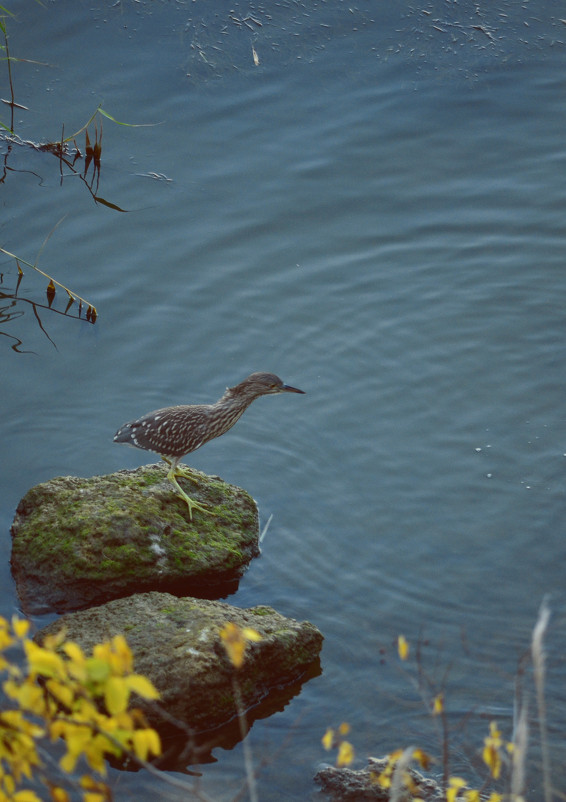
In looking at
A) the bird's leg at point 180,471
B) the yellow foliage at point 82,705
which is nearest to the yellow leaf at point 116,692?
the yellow foliage at point 82,705

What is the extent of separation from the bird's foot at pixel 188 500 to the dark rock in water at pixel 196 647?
0.77 meters

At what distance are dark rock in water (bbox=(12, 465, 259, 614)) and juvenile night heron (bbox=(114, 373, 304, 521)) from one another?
0.19 m

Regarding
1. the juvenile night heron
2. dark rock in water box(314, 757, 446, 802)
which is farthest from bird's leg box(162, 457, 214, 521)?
dark rock in water box(314, 757, 446, 802)

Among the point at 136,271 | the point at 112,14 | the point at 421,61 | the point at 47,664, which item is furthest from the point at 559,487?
the point at 112,14

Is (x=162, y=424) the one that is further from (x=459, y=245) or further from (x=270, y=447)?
(x=459, y=245)

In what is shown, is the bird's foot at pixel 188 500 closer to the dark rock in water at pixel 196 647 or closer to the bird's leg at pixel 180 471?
the bird's leg at pixel 180 471

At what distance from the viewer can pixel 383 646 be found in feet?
19.8

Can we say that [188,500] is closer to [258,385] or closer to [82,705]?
[258,385]

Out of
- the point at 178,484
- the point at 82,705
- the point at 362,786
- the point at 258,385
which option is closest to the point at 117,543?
the point at 178,484

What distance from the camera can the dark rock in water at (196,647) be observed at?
5.22 metres

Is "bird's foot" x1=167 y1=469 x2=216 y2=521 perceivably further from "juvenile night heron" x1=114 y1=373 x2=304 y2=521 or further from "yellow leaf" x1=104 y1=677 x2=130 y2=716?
"yellow leaf" x1=104 y1=677 x2=130 y2=716

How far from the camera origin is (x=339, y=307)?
353 inches

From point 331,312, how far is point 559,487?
280 centimetres

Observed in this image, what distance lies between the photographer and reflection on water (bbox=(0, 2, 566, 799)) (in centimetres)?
628
